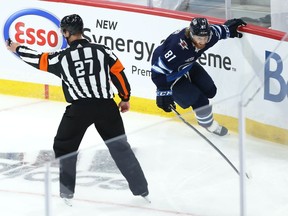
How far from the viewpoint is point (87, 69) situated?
5.46m

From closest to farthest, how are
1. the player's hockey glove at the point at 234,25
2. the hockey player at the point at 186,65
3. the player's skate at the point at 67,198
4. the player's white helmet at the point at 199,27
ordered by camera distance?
the player's skate at the point at 67,198 < the player's white helmet at the point at 199,27 < the hockey player at the point at 186,65 < the player's hockey glove at the point at 234,25

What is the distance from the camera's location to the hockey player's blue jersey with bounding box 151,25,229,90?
6.16 meters

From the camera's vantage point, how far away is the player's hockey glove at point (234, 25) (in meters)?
6.42

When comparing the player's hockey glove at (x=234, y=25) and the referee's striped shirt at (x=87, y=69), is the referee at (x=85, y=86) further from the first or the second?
the player's hockey glove at (x=234, y=25)

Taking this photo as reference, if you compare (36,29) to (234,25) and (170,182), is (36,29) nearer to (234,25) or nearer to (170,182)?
(234,25)

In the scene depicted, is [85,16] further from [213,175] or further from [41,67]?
[213,175]

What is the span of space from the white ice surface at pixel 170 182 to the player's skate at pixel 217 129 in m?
0.03

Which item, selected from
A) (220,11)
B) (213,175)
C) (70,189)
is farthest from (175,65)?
(70,189)

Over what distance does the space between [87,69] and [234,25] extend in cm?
133

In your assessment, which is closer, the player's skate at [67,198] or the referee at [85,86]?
the player's skate at [67,198]

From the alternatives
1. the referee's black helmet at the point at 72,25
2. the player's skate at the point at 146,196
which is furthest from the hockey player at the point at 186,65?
the player's skate at the point at 146,196

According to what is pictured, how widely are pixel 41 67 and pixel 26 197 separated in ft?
4.03

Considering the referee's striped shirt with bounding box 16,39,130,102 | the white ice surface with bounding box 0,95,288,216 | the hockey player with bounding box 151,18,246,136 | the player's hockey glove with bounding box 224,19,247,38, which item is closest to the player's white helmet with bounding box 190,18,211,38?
the hockey player with bounding box 151,18,246,136

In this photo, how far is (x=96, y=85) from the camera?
545 cm
